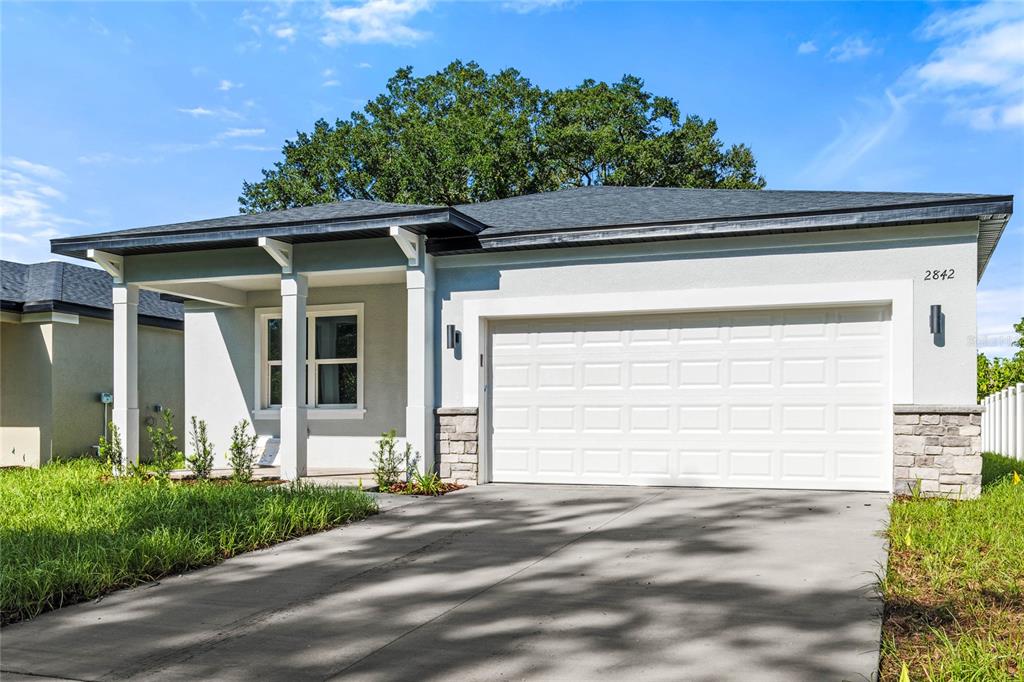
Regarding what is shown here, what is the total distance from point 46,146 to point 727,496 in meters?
9.55

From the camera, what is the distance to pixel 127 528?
22.9 feet

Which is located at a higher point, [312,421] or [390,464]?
[312,421]

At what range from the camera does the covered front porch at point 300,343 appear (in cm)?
1076

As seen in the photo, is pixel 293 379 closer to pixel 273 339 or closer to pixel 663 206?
pixel 273 339

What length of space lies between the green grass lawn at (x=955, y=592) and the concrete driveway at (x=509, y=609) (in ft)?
0.56

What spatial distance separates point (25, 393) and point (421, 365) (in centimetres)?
858

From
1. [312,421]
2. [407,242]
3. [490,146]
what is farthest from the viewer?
[490,146]

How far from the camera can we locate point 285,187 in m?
31.4

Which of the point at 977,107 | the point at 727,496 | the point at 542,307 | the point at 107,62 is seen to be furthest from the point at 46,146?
the point at 977,107

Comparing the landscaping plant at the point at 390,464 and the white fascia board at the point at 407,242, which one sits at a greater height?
the white fascia board at the point at 407,242

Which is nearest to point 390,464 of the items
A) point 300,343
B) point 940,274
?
point 300,343

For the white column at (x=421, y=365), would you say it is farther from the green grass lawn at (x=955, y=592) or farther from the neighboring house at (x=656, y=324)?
the green grass lawn at (x=955, y=592)

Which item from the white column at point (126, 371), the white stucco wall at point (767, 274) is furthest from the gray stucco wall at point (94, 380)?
the white stucco wall at point (767, 274)

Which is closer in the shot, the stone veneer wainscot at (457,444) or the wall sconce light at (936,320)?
the wall sconce light at (936,320)
